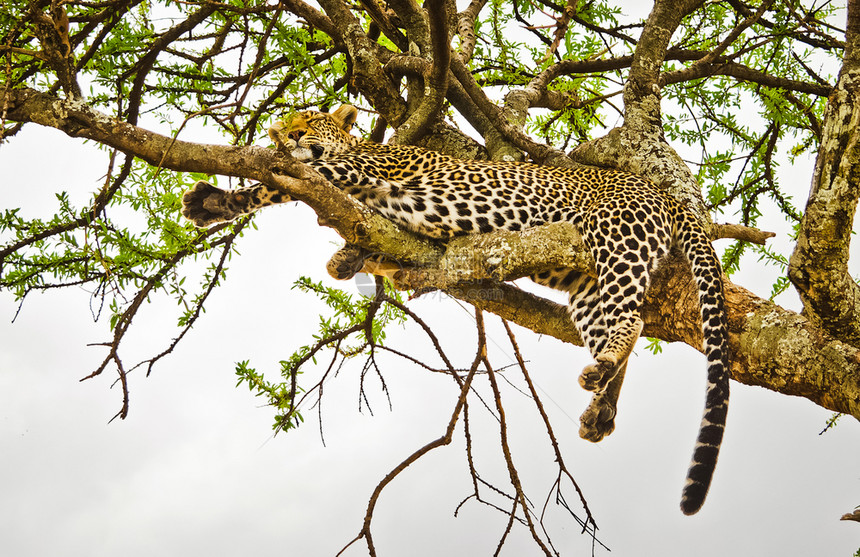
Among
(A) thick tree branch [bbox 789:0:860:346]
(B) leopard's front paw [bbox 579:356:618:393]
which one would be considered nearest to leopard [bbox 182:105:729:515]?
(B) leopard's front paw [bbox 579:356:618:393]

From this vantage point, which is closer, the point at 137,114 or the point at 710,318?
the point at 710,318

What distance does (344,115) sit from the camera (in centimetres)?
675

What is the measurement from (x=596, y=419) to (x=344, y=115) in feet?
12.1

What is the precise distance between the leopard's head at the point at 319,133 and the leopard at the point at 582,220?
84mm

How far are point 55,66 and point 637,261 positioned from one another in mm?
3613

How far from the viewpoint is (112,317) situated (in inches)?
219

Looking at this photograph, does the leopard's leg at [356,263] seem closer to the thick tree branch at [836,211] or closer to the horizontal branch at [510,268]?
the horizontal branch at [510,268]

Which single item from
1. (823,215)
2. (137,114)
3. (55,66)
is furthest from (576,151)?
(55,66)

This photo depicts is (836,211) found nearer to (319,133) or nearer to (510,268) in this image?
(510,268)

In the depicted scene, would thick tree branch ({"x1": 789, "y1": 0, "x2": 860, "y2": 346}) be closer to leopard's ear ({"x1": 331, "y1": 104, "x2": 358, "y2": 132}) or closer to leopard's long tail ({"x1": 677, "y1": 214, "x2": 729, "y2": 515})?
leopard's long tail ({"x1": 677, "y1": 214, "x2": 729, "y2": 515})

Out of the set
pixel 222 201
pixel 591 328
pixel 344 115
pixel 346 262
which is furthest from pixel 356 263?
pixel 344 115

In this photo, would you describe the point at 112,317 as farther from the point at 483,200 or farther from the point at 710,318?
the point at 710,318

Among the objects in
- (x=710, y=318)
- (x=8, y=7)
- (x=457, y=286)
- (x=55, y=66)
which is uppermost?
(x=8, y=7)

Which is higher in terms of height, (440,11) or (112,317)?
(440,11)
